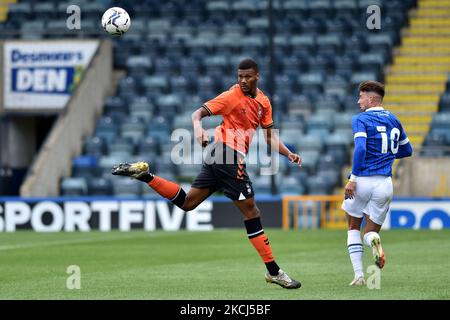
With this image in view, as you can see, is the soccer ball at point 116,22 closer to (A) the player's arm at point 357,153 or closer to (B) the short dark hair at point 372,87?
(B) the short dark hair at point 372,87

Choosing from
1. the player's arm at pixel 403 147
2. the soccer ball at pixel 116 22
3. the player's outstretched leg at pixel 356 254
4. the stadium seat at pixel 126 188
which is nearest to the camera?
the player's outstretched leg at pixel 356 254

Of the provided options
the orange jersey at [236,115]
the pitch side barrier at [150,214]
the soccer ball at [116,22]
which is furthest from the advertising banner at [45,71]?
the orange jersey at [236,115]

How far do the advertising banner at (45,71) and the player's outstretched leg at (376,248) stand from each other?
770 inches

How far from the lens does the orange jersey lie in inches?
483

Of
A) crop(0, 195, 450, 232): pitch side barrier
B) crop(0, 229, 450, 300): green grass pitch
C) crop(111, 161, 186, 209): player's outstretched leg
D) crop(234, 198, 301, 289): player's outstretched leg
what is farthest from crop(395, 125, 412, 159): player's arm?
crop(0, 195, 450, 232): pitch side barrier

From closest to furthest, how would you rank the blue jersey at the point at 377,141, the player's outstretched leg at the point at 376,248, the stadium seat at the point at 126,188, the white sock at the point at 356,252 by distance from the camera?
1. the player's outstretched leg at the point at 376,248
2. the blue jersey at the point at 377,141
3. the white sock at the point at 356,252
4. the stadium seat at the point at 126,188

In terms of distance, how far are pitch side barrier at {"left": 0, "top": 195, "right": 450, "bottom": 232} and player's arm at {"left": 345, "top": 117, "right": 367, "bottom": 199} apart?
492 inches

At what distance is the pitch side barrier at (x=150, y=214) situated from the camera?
2478cm

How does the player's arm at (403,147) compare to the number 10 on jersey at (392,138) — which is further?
the player's arm at (403,147)

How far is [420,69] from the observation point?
100ft

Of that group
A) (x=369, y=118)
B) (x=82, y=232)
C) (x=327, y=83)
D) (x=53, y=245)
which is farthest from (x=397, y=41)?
(x=369, y=118)

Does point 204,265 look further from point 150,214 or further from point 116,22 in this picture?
point 150,214
